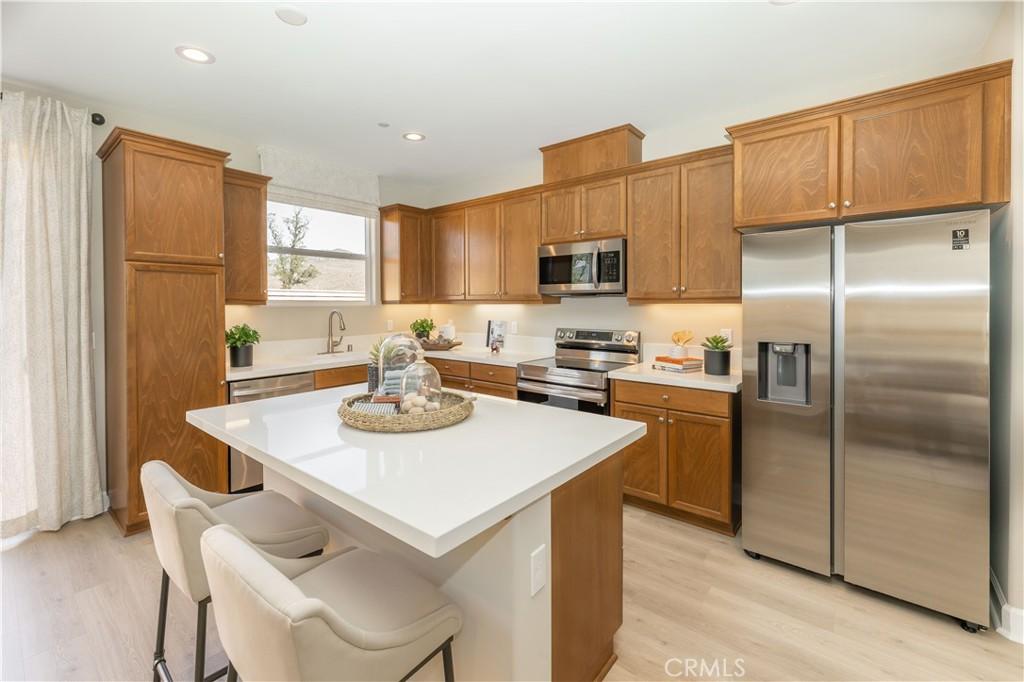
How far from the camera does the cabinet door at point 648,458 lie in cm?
310

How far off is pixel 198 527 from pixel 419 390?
830 millimetres

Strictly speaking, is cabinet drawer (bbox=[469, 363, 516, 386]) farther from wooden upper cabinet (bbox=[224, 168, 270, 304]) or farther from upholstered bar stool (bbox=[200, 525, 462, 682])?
upholstered bar stool (bbox=[200, 525, 462, 682])

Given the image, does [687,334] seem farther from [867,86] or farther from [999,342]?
[867,86]

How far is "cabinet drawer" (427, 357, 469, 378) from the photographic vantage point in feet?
14.4

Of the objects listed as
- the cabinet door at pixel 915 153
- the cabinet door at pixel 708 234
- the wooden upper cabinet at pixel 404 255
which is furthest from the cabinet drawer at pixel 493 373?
the cabinet door at pixel 915 153

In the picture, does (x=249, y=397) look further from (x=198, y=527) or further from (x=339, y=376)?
(x=198, y=527)

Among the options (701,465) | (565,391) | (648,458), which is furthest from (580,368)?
(701,465)

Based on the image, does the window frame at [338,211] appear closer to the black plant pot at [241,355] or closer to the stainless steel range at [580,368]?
the black plant pot at [241,355]

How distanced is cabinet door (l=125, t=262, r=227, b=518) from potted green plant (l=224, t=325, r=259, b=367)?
33cm

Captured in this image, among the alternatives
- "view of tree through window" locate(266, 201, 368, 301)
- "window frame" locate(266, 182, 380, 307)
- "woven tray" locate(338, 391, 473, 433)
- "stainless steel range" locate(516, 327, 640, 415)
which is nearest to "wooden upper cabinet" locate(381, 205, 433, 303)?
"window frame" locate(266, 182, 380, 307)

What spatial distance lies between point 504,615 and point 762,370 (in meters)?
2.01

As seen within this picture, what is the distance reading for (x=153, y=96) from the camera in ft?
10.1

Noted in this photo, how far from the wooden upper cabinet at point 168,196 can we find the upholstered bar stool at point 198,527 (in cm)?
197

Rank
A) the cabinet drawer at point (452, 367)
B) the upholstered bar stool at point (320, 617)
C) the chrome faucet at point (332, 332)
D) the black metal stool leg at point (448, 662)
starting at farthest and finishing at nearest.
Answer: the chrome faucet at point (332, 332), the cabinet drawer at point (452, 367), the black metal stool leg at point (448, 662), the upholstered bar stool at point (320, 617)
